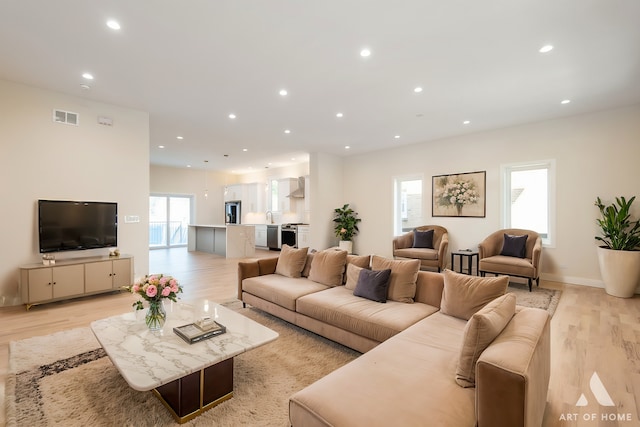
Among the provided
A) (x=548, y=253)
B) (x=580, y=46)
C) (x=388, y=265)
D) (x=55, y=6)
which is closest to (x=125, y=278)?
(x=55, y=6)

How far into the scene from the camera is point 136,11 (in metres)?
2.57

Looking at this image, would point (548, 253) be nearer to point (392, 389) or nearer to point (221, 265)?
point (392, 389)

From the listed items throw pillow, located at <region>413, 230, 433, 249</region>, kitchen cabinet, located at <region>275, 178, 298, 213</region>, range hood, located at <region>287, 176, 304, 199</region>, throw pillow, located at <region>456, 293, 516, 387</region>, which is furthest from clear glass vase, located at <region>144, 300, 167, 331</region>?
kitchen cabinet, located at <region>275, 178, 298, 213</region>

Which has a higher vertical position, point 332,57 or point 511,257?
point 332,57

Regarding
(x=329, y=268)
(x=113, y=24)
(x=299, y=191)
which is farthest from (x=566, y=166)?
(x=299, y=191)

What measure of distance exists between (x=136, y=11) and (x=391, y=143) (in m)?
5.82

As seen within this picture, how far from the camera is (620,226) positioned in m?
4.56

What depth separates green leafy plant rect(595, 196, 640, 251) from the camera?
4.49m

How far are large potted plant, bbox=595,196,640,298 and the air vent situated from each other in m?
8.32

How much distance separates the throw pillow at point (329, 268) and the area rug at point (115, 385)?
75cm

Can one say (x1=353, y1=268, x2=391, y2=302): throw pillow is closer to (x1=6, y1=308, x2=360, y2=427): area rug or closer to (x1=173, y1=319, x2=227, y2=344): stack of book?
(x1=6, y1=308, x2=360, y2=427): area rug

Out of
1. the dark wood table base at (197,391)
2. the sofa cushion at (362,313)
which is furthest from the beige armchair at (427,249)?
the dark wood table base at (197,391)

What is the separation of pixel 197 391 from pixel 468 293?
2178mm

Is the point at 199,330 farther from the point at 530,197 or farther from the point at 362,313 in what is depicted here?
the point at 530,197
